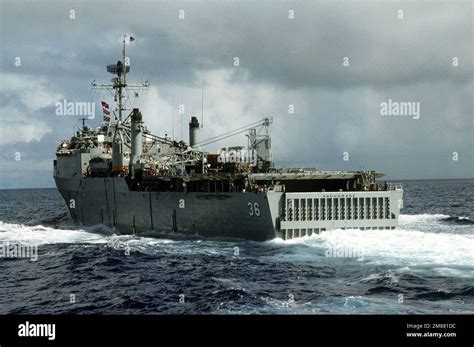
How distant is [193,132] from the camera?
62.1 meters

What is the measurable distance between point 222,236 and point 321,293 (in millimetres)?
18481

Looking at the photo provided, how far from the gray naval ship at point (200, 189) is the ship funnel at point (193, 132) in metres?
0.12

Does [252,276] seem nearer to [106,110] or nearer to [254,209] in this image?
[254,209]

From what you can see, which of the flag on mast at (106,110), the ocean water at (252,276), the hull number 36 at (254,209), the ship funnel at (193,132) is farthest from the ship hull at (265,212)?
the flag on mast at (106,110)

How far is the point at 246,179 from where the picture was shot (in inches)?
1542

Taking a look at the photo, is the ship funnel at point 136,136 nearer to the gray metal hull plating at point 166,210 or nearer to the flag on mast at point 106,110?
the gray metal hull plating at point 166,210

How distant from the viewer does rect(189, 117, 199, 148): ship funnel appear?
Result: 2435 inches

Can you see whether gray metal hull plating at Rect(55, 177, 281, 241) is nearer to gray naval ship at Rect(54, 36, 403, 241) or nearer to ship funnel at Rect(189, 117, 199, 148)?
gray naval ship at Rect(54, 36, 403, 241)

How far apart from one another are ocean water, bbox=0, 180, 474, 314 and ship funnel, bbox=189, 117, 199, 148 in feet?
66.9

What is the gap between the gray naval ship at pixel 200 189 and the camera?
38.0 meters
